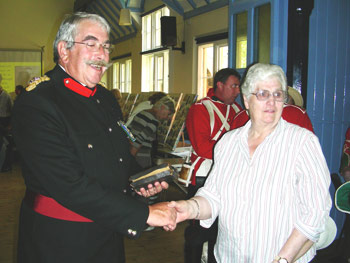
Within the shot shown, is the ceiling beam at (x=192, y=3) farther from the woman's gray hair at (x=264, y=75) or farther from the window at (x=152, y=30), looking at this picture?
the woman's gray hair at (x=264, y=75)

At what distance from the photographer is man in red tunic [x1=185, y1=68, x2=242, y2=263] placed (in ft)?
9.82

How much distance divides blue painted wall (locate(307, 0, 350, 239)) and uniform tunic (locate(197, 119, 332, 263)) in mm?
2007

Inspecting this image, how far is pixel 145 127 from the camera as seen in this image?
169 inches

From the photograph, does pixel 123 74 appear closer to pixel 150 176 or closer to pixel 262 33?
pixel 262 33

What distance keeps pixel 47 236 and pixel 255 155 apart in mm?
953

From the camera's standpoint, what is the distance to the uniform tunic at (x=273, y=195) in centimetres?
146

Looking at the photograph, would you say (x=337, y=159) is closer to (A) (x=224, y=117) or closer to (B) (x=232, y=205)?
(A) (x=224, y=117)

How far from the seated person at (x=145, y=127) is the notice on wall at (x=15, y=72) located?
1062 cm

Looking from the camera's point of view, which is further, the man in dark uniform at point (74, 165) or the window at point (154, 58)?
the window at point (154, 58)

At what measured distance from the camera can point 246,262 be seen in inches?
62.4

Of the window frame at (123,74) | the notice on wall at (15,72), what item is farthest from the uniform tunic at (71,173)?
the notice on wall at (15,72)

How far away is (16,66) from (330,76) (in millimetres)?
12598

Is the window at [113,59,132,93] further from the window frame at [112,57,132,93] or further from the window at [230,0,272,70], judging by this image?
the window at [230,0,272,70]

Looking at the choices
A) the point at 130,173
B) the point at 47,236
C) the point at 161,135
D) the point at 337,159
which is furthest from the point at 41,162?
the point at 161,135
